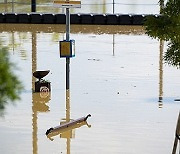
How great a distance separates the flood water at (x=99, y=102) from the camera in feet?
35.9

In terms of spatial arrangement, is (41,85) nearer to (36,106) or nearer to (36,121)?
(36,106)

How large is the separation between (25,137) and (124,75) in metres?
6.95

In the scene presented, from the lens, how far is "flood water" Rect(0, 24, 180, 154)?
10.9m

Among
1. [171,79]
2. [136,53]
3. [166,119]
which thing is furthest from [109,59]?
[166,119]

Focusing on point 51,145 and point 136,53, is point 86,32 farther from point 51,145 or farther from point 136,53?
point 51,145

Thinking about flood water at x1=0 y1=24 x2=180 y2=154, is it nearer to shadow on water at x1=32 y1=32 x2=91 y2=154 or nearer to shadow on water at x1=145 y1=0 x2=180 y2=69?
shadow on water at x1=32 y1=32 x2=91 y2=154

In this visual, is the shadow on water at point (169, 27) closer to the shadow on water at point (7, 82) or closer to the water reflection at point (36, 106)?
the water reflection at point (36, 106)

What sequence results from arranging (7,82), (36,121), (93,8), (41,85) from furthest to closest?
(93,8)
(41,85)
(36,121)
(7,82)

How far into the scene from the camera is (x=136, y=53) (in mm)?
22500

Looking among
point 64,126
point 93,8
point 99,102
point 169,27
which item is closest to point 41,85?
point 99,102

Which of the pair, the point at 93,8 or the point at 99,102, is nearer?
the point at 99,102

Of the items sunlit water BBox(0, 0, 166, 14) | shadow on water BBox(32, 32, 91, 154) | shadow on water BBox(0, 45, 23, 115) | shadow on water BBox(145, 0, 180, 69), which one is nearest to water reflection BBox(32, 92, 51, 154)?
shadow on water BBox(32, 32, 91, 154)

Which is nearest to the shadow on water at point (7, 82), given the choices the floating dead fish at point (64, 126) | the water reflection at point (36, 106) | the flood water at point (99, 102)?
the flood water at point (99, 102)

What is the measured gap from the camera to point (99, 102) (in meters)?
14.3
